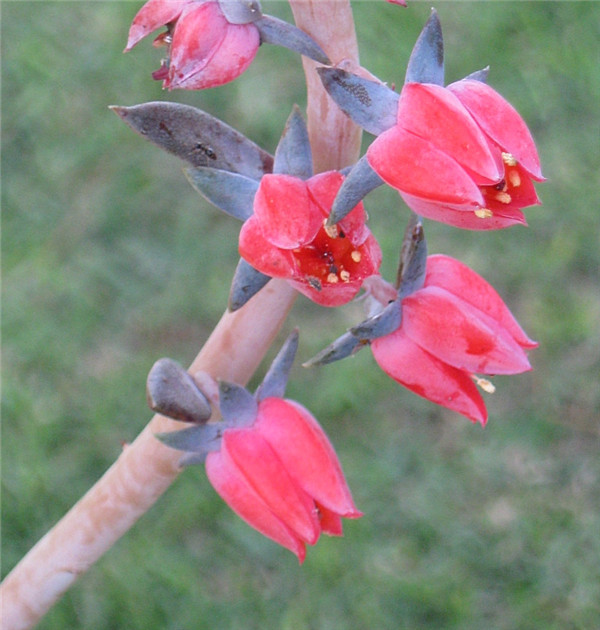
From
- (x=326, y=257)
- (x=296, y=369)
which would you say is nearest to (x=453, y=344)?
(x=326, y=257)

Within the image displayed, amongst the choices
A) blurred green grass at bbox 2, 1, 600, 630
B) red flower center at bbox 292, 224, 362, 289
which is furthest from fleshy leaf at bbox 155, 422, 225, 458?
blurred green grass at bbox 2, 1, 600, 630

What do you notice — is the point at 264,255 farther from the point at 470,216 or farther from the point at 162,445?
the point at 162,445

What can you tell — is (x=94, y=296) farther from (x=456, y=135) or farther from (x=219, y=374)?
(x=456, y=135)

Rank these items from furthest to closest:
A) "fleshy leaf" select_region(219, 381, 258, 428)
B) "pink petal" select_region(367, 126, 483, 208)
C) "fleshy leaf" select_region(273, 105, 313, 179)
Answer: "fleshy leaf" select_region(219, 381, 258, 428)
"fleshy leaf" select_region(273, 105, 313, 179)
"pink petal" select_region(367, 126, 483, 208)

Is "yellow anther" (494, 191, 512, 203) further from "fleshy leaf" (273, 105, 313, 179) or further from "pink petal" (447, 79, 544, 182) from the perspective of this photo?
"fleshy leaf" (273, 105, 313, 179)

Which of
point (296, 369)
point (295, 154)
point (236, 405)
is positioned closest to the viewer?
point (295, 154)

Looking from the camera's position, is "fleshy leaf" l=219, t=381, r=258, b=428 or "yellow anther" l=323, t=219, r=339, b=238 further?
"fleshy leaf" l=219, t=381, r=258, b=428
